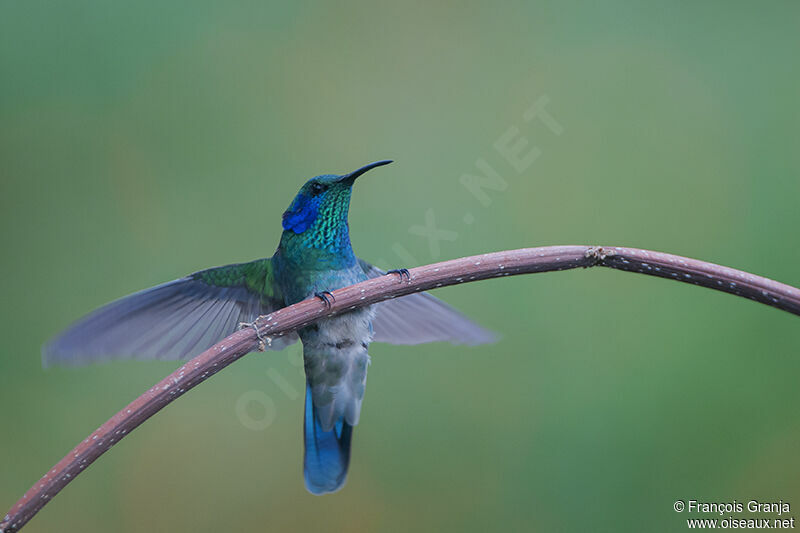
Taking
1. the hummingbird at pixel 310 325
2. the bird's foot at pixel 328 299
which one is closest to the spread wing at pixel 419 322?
the hummingbird at pixel 310 325

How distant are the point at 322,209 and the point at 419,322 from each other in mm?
368

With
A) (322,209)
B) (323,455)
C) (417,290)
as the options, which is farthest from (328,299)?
(323,455)

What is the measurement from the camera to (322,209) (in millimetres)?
1258

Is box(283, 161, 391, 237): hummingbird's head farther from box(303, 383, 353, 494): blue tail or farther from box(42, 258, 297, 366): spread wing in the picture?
box(303, 383, 353, 494): blue tail

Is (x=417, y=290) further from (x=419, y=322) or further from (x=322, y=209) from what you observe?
(x=419, y=322)

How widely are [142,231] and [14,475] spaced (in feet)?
2.69

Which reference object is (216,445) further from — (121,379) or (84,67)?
(84,67)

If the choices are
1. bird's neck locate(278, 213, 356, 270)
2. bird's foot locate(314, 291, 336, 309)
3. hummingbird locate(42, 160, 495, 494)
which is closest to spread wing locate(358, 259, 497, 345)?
hummingbird locate(42, 160, 495, 494)

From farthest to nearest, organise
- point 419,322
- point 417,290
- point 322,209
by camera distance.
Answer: point 419,322 < point 322,209 < point 417,290

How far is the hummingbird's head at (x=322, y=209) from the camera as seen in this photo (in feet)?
4.03

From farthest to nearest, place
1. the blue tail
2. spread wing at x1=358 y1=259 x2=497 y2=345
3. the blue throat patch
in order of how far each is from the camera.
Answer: the blue tail, spread wing at x1=358 y1=259 x2=497 y2=345, the blue throat patch

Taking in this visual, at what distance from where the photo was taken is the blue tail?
1.54 m

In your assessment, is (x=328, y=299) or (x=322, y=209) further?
(x=322, y=209)

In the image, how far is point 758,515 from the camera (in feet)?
5.35
